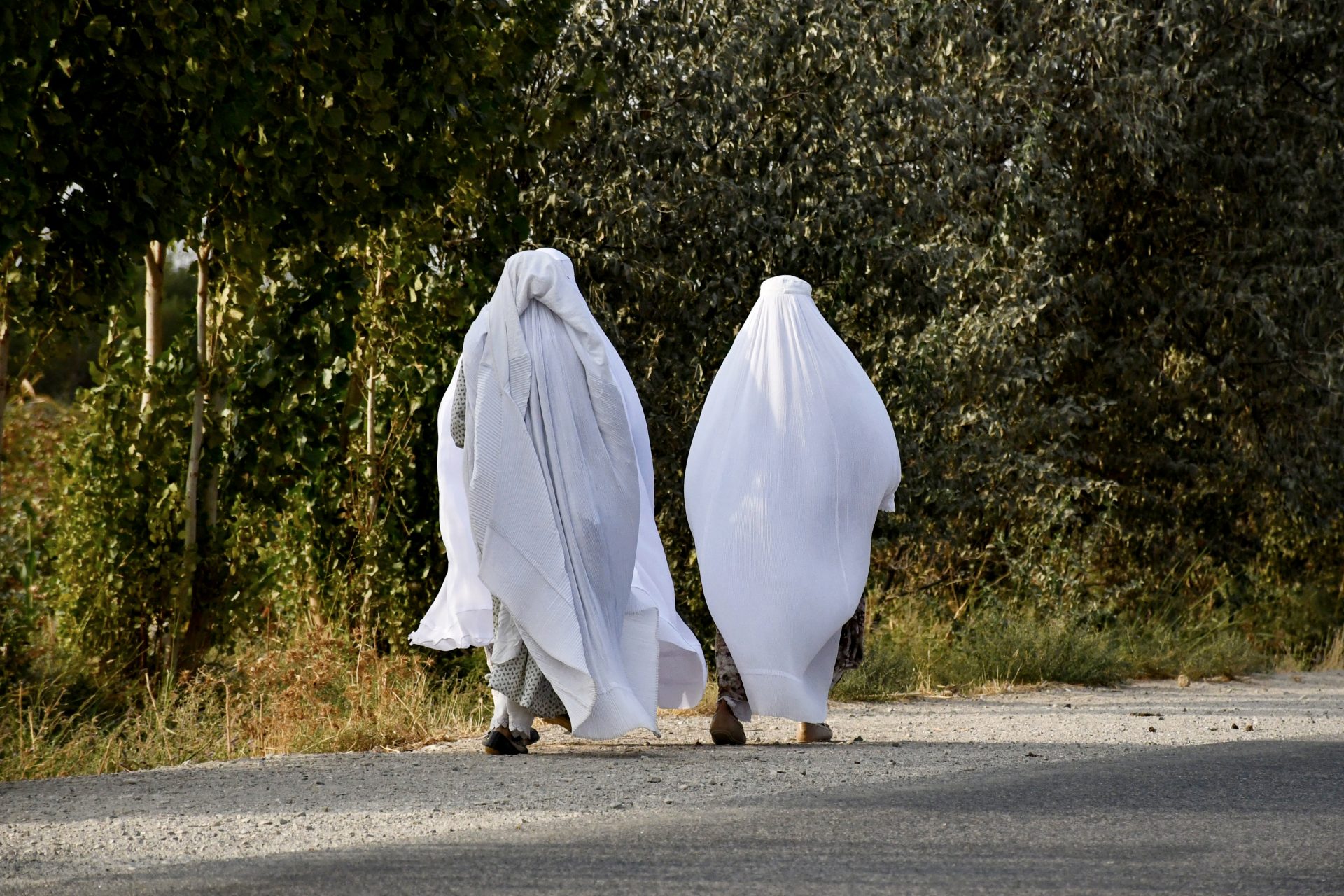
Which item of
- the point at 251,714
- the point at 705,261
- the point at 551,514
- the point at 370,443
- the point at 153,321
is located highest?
the point at 705,261

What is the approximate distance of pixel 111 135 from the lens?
22.8ft

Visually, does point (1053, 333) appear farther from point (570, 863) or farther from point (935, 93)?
point (570, 863)

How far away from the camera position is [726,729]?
763 cm

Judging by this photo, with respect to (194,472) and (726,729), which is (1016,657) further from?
(194,472)

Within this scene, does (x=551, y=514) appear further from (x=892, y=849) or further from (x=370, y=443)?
(x=370, y=443)

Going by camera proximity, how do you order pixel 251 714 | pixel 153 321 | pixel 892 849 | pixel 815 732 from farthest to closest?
pixel 153 321, pixel 251 714, pixel 815 732, pixel 892 849

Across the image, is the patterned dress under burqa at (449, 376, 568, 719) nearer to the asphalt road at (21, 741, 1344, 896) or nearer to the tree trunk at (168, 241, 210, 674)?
the asphalt road at (21, 741, 1344, 896)

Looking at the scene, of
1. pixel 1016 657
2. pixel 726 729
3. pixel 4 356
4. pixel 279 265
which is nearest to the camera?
pixel 4 356

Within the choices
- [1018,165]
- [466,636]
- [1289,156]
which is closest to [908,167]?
[1018,165]

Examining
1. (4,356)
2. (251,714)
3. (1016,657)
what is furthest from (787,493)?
(4,356)

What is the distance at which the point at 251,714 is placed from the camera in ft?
27.8

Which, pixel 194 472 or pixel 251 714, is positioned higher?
pixel 194 472

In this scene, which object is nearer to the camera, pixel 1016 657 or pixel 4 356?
pixel 4 356

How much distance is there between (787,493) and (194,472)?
3.09m
